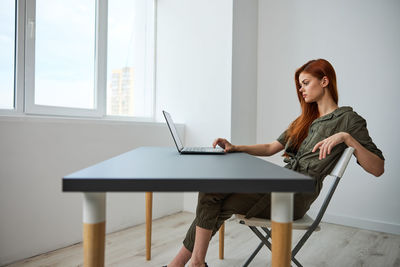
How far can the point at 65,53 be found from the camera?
7.59 feet

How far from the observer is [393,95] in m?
2.52

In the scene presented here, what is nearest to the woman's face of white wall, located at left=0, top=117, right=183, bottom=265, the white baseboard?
white wall, located at left=0, top=117, right=183, bottom=265

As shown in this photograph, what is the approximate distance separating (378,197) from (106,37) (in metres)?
2.64

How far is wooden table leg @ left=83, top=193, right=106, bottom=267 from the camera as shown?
2.38ft

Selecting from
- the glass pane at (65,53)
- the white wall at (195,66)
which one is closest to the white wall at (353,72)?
the white wall at (195,66)

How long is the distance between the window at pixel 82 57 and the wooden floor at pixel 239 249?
0.99 m

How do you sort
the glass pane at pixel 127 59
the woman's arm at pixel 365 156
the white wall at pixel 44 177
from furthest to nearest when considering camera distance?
the glass pane at pixel 127 59 < the white wall at pixel 44 177 < the woman's arm at pixel 365 156

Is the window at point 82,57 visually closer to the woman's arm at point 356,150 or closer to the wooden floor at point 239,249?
the wooden floor at point 239,249

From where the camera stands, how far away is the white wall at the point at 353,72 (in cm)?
253

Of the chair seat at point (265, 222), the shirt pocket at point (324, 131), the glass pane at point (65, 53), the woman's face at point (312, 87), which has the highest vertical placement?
the glass pane at point (65, 53)

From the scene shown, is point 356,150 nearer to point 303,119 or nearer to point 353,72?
point 303,119

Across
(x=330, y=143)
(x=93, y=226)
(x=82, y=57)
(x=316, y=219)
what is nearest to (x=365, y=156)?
(x=330, y=143)

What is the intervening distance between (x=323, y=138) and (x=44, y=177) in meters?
1.64

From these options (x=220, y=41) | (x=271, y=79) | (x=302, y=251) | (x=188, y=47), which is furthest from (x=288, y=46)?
(x=302, y=251)
